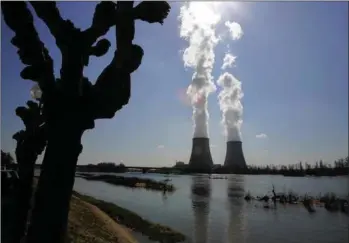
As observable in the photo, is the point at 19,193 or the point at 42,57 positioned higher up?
the point at 42,57

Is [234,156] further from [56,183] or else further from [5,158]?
[56,183]

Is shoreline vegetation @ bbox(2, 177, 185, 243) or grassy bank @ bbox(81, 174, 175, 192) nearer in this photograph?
shoreline vegetation @ bbox(2, 177, 185, 243)

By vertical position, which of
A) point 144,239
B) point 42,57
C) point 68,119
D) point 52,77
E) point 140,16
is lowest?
point 144,239

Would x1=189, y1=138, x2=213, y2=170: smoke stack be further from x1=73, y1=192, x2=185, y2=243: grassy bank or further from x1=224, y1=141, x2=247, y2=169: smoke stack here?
x1=73, y1=192, x2=185, y2=243: grassy bank

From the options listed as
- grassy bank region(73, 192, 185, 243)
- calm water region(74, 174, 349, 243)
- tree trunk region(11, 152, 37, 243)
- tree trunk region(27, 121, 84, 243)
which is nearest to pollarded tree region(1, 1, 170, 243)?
tree trunk region(27, 121, 84, 243)

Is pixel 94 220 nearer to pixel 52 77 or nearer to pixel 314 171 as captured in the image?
pixel 52 77

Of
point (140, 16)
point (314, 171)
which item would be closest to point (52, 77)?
point (140, 16)

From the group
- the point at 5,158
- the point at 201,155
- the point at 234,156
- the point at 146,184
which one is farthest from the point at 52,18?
the point at 234,156
